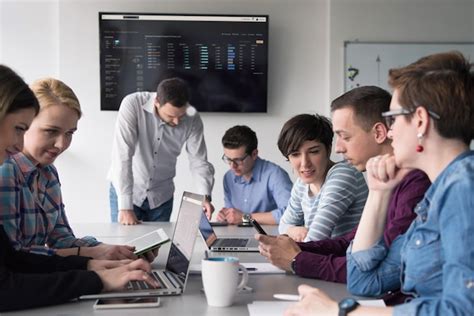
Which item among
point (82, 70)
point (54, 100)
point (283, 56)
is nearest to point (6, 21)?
point (82, 70)

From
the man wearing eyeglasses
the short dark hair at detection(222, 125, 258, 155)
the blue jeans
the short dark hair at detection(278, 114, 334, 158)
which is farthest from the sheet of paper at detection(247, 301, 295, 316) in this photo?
the blue jeans

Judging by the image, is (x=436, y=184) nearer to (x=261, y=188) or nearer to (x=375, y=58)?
(x=261, y=188)

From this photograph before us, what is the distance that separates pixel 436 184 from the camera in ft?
3.52

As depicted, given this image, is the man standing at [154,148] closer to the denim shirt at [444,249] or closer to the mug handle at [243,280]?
the mug handle at [243,280]

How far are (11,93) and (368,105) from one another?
3.45 feet

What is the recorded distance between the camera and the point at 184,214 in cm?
162

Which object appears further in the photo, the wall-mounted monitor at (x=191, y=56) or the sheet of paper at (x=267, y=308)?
the wall-mounted monitor at (x=191, y=56)

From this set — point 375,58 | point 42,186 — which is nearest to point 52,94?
point 42,186

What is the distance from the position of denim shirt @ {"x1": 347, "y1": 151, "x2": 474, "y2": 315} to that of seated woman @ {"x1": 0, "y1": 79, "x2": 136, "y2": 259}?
946 millimetres

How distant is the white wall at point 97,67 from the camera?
4246mm

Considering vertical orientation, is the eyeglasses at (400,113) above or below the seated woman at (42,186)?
above

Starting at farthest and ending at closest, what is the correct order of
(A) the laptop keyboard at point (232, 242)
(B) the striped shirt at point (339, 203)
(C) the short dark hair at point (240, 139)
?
(C) the short dark hair at point (240, 139) < (A) the laptop keyboard at point (232, 242) < (B) the striped shirt at point (339, 203)

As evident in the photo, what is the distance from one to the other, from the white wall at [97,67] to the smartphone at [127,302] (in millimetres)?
3018

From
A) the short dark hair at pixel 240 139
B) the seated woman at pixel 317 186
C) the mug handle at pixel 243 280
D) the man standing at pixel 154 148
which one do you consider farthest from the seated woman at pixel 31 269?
the short dark hair at pixel 240 139
